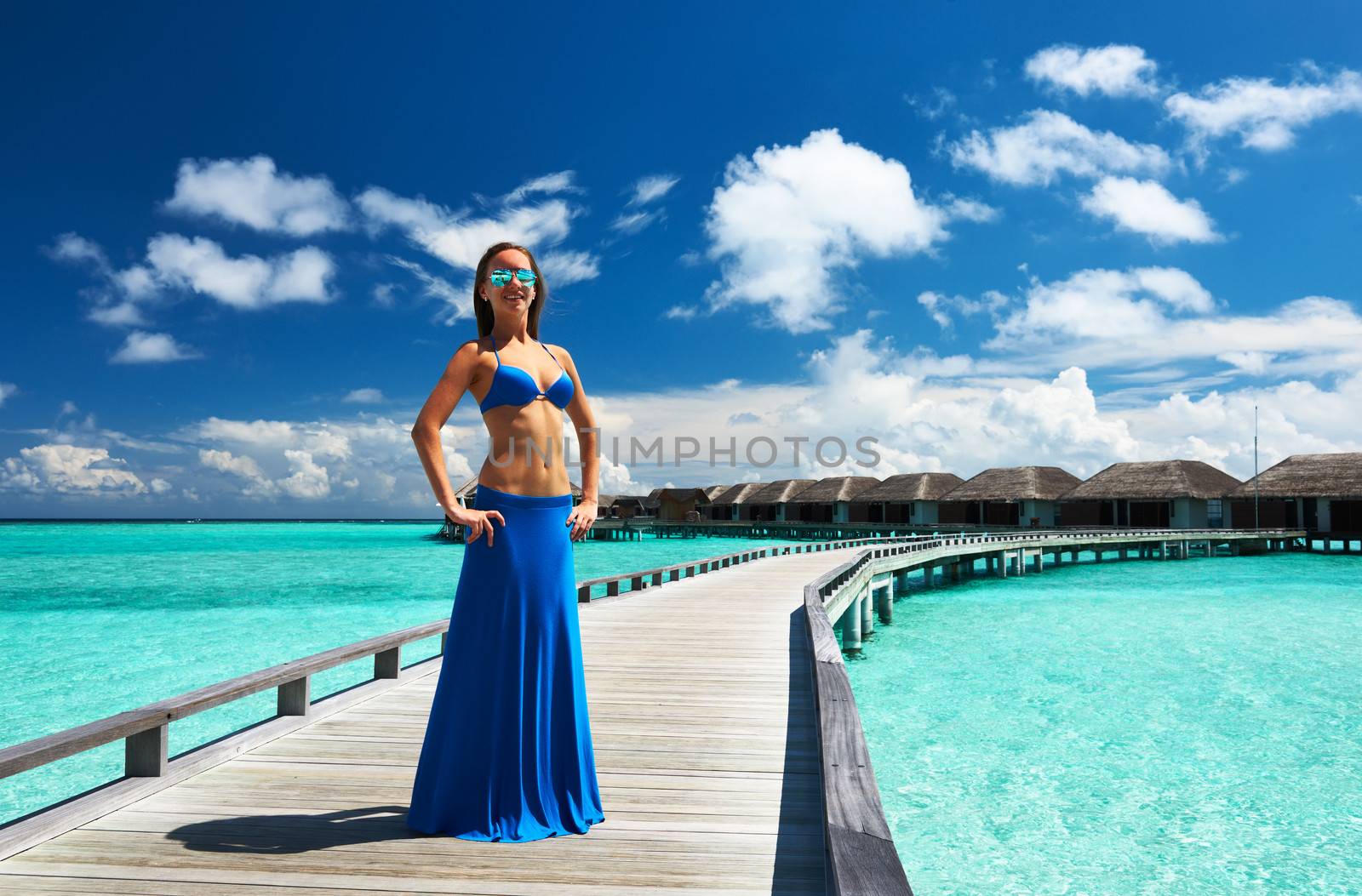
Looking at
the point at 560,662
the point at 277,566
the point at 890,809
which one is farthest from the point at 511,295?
the point at 277,566

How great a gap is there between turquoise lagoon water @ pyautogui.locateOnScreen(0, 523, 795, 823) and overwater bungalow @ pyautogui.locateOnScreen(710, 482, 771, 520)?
86.0 ft

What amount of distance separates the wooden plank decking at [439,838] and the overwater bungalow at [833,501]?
58664 mm

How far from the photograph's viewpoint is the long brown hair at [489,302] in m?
3.52

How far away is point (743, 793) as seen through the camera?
153 inches

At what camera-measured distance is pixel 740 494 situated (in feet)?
252

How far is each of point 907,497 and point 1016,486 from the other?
812 centimetres

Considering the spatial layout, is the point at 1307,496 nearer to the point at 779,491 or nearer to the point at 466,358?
the point at 779,491

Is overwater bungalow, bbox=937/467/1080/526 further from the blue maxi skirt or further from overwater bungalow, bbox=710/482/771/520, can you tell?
the blue maxi skirt

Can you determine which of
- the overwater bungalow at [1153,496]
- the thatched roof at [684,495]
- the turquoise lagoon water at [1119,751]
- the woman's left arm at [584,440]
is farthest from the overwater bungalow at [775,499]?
the woman's left arm at [584,440]

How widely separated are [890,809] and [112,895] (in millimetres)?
7344

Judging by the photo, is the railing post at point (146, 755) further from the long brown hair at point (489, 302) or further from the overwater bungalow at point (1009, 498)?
the overwater bungalow at point (1009, 498)

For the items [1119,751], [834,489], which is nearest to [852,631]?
[1119,751]

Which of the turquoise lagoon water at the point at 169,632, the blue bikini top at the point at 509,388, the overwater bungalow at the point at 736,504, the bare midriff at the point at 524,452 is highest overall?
the blue bikini top at the point at 509,388

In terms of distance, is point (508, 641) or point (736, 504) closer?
point (508, 641)
